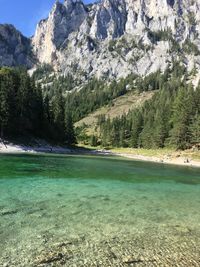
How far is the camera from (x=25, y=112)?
103m

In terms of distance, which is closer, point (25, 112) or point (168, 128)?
point (25, 112)

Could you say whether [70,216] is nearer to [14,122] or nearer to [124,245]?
[124,245]

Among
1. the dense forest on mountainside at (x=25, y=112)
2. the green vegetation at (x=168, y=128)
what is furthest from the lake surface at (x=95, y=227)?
the green vegetation at (x=168, y=128)

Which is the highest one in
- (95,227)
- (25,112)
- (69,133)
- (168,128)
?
(25,112)

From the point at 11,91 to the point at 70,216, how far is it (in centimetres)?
8241

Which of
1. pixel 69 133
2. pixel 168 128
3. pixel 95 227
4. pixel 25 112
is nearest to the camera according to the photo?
pixel 95 227

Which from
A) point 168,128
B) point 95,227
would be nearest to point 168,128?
point 168,128

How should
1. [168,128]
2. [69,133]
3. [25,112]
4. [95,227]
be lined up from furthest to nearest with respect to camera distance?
[69,133]
[168,128]
[25,112]
[95,227]

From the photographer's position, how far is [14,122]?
94.1 meters

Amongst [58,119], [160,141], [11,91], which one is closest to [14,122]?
[11,91]

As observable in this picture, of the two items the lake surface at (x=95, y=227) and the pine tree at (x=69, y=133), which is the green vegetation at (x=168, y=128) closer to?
the pine tree at (x=69, y=133)

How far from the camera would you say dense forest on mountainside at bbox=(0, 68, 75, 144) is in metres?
91.5

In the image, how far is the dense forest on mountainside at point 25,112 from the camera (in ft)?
300

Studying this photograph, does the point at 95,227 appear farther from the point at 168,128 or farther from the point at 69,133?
the point at 69,133
